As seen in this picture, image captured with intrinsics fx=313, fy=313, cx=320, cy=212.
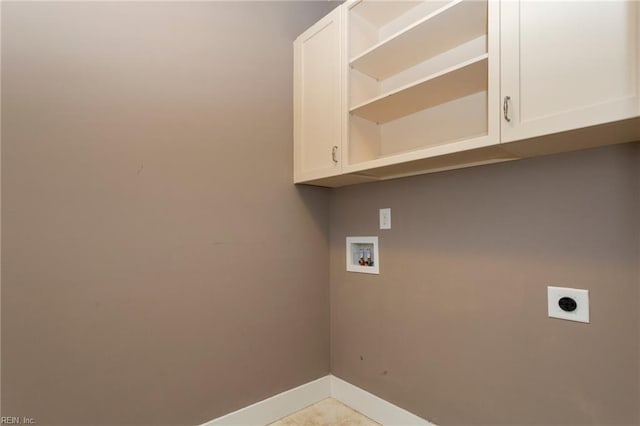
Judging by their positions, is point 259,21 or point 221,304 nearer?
point 221,304

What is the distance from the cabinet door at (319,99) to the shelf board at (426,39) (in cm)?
18

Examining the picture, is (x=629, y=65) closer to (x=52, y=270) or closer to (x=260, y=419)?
(x=52, y=270)

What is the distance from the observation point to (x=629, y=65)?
0.90 meters

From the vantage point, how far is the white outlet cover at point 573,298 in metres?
1.19

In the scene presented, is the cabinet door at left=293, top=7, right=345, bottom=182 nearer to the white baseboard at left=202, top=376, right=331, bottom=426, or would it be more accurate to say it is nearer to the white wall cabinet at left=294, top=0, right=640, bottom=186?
the white wall cabinet at left=294, top=0, right=640, bottom=186

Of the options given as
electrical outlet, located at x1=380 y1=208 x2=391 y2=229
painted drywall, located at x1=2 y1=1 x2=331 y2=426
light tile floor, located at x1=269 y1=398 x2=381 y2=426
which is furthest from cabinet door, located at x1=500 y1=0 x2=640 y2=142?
light tile floor, located at x1=269 y1=398 x2=381 y2=426

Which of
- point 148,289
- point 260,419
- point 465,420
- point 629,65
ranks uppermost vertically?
point 629,65

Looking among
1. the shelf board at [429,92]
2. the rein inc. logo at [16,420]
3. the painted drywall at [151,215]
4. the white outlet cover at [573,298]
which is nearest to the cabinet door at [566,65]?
the shelf board at [429,92]

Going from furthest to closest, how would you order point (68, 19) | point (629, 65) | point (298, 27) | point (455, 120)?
point (298, 27), point (455, 120), point (68, 19), point (629, 65)

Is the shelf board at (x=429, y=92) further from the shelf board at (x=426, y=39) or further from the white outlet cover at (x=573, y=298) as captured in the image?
the white outlet cover at (x=573, y=298)

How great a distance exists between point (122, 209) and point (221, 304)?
690 millimetres

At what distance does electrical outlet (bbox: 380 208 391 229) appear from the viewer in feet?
6.08

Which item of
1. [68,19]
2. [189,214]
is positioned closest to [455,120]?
[189,214]

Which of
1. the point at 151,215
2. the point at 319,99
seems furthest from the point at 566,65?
the point at 151,215
